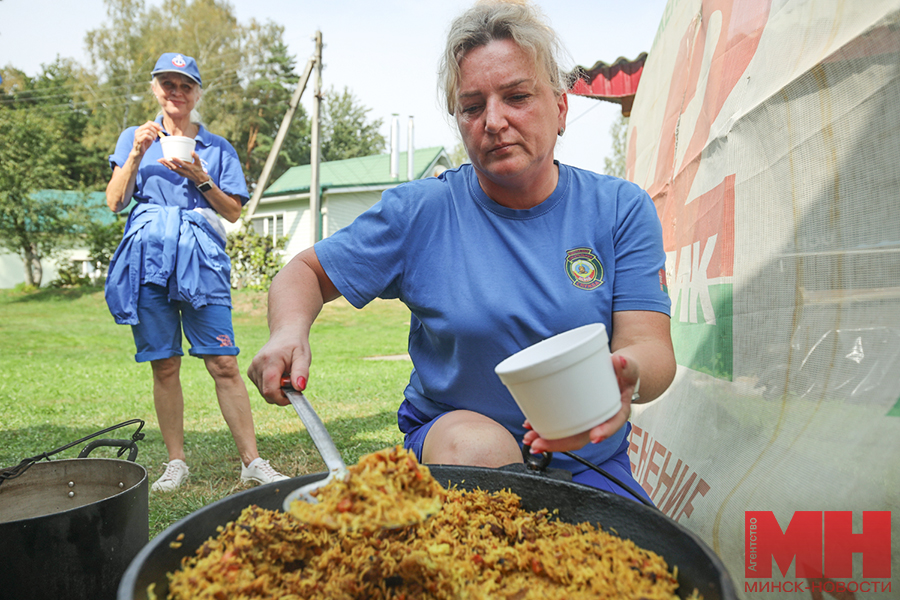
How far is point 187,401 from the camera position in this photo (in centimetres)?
625

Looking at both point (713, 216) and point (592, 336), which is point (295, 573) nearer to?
point (592, 336)

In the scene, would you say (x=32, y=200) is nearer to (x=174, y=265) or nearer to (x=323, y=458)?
(x=174, y=265)

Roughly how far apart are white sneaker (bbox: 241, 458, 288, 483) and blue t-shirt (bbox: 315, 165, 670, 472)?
1.81 m

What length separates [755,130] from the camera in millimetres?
2096

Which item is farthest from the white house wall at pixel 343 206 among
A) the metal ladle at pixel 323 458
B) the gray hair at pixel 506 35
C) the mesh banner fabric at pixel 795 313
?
the metal ladle at pixel 323 458

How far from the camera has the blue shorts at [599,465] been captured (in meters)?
1.65

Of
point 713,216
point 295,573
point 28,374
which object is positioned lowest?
point 28,374

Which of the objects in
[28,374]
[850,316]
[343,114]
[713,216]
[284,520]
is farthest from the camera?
[343,114]

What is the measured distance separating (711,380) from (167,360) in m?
2.84

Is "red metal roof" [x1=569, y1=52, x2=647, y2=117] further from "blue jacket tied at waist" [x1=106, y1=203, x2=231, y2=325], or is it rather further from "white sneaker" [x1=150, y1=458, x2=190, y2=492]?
"white sneaker" [x1=150, y1=458, x2=190, y2=492]

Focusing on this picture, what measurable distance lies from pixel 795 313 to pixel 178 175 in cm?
326

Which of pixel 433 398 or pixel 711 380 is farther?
pixel 711 380

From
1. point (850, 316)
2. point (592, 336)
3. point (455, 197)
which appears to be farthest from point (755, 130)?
point (592, 336)

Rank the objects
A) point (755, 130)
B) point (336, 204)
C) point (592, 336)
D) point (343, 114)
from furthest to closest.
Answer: point (343, 114) → point (336, 204) → point (755, 130) → point (592, 336)
